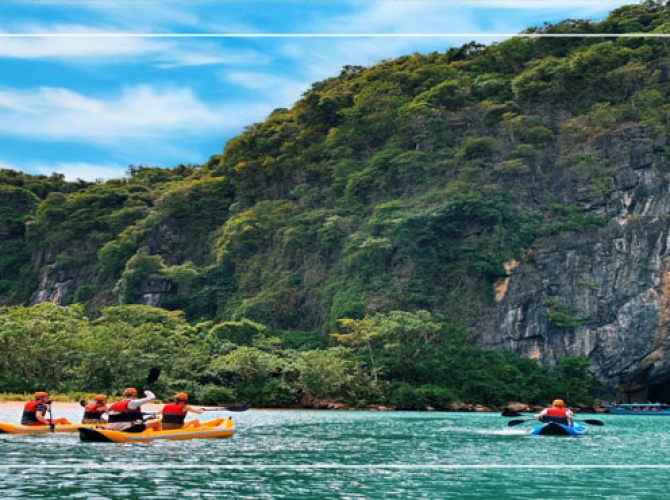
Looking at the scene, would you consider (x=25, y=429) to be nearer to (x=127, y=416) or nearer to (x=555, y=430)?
(x=127, y=416)

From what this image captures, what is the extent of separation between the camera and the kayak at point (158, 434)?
63.0 feet

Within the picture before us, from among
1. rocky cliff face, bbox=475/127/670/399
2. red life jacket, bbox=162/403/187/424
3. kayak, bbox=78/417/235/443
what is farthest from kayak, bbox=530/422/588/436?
rocky cliff face, bbox=475/127/670/399

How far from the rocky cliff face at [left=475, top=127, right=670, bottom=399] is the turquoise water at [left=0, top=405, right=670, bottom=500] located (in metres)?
26.3

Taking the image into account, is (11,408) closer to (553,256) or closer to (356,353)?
(356,353)

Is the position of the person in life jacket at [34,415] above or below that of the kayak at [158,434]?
above

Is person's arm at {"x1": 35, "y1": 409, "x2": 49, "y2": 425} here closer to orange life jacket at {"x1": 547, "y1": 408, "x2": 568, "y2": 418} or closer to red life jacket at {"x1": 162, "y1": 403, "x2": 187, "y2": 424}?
red life jacket at {"x1": 162, "y1": 403, "x2": 187, "y2": 424}

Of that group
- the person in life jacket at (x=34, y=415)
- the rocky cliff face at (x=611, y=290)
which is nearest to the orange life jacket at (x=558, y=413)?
the person in life jacket at (x=34, y=415)

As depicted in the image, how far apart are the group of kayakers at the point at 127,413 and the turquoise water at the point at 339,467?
0.55 m

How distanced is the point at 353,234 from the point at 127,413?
37278 mm

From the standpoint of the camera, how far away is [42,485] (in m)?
13.1

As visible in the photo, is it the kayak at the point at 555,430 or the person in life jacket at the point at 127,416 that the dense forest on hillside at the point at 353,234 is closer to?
the person in life jacket at the point at 127,416

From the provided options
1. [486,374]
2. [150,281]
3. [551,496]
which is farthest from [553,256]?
[551,496]

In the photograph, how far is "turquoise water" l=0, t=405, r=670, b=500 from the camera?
520 inches

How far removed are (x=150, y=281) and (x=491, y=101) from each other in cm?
2677
